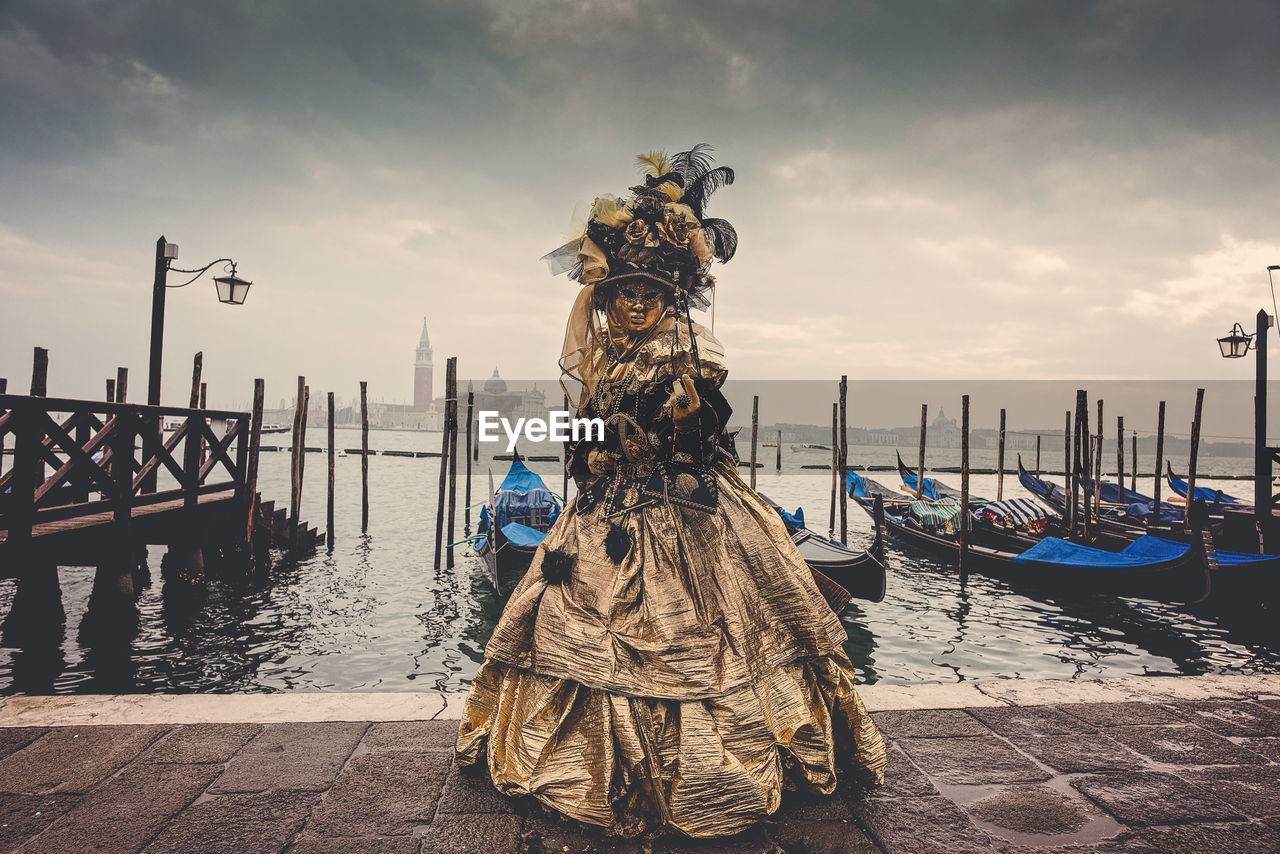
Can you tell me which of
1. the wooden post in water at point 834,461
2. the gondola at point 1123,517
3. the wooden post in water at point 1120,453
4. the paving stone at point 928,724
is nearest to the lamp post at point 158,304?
the paving stone at point 928,724

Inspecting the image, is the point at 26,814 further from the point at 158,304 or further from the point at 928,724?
the point at 158,304

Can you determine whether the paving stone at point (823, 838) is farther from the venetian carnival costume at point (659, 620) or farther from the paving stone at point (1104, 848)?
the paving stone at point (1104, 848)

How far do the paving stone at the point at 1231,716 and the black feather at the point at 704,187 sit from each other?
270cm

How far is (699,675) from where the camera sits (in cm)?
186

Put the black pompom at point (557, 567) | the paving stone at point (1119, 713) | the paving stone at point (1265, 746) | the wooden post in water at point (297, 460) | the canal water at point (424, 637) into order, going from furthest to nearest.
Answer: the wooden post in water at point (297, 460)
the canal water at point (424, 637)
the paving stone at point (1119, 713)
the paving stone at point (1265, 746)
the black pompom at point (557, 567)

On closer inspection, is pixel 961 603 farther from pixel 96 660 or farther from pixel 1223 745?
pixel 96 660

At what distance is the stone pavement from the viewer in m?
1.78

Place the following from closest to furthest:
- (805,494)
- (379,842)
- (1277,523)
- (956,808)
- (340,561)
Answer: (379,842) < (956,808) < (1277,523) < (340,561) < (805,494)

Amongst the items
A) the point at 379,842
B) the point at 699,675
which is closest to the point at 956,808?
the point at 699,675

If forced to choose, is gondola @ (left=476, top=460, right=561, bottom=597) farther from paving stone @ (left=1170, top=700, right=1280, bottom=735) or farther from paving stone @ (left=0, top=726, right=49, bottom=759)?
paving stone @ (left=1170, top=700, right=1280, bottom=735)

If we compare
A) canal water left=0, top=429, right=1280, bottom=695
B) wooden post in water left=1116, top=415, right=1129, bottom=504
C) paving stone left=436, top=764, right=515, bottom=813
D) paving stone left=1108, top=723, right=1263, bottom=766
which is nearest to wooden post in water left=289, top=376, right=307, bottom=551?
canal water left=0, top=429, right=1280, bottom=695

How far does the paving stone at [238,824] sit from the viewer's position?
173 centimetres

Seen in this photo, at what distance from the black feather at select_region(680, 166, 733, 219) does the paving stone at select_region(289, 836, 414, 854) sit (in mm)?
2039

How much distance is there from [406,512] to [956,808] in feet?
66.9
